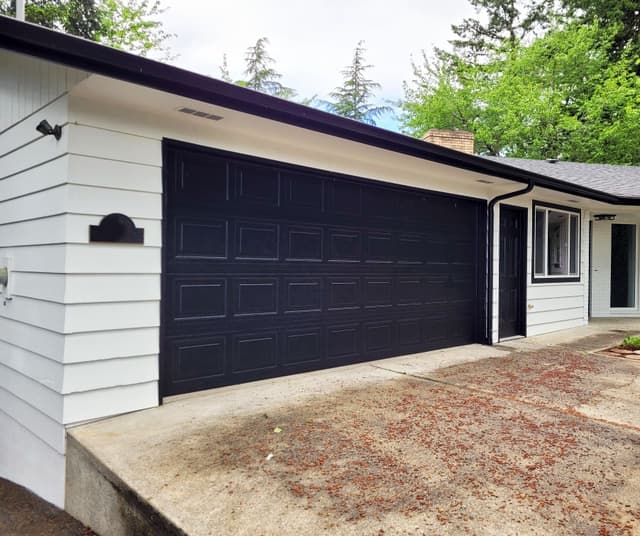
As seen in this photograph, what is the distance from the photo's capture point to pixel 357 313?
16.6 ft

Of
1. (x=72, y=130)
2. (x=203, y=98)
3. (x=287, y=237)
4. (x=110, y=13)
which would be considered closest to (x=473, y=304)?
(x=287, y=237)

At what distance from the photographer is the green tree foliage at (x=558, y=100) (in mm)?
17406

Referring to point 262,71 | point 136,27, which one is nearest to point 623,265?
point 262,71

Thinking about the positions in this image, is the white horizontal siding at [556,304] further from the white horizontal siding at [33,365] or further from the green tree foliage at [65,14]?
the green tree foliage at [65,14]

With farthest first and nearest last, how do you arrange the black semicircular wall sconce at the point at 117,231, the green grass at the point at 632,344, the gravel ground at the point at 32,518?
1. the green grass at the point at 632,344
2. the black semicircular wall sconce at the point at 117,231
3. the gravel ground at the point at 32,518

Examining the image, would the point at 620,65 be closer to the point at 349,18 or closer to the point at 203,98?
the point at 349,18

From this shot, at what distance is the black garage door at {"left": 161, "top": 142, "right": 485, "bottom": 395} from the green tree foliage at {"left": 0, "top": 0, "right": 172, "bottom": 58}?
16173 mm

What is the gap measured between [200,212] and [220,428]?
1765mm

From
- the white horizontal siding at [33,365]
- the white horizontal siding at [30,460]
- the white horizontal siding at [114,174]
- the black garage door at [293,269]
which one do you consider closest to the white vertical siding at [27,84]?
the white horizontal siding at [114,174]

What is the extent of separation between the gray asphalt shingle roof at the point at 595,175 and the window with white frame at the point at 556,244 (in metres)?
0.68

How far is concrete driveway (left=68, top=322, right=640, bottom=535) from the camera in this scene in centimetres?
199

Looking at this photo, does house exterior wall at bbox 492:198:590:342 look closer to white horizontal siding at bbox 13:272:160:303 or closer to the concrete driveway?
the concrete driveway

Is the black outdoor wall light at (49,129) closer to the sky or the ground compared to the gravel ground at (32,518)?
closer to the sky

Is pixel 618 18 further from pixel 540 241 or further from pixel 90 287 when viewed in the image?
pixel 90 287
